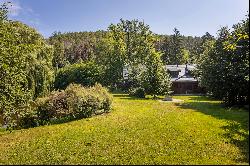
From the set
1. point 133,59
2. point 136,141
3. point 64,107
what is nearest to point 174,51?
point 133,59

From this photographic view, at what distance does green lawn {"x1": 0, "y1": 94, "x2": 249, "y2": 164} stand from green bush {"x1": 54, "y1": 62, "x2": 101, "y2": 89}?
3141 cm

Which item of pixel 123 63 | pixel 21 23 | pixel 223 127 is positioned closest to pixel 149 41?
pixel 123 63

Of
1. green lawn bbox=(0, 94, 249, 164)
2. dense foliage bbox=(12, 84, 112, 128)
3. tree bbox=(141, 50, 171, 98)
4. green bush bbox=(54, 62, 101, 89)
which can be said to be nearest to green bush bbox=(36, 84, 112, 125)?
dense foliage bbox=(12, 84, 112, 128)

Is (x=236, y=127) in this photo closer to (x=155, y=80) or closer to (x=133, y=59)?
(x=155, y=80)

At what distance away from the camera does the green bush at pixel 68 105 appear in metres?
33.9

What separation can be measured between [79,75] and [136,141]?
44031 millimetres

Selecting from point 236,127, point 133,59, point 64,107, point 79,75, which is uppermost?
point 133,59

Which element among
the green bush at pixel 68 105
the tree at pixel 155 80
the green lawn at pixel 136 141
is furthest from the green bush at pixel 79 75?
the green lawn at pixel 136 141

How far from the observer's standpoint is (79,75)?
6575cm

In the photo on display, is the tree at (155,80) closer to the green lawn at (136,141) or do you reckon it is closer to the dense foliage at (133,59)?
the dense foliage at (133,59)

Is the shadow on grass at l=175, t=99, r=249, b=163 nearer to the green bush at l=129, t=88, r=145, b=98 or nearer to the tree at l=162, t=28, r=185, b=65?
the green bush at l=129, t=88, r=145, b=98

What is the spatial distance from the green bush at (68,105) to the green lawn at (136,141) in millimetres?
1791

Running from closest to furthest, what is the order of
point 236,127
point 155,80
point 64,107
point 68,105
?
point 236,127 → point 68,105 → point 64,107 → point 155,80

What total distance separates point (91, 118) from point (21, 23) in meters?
16.3
